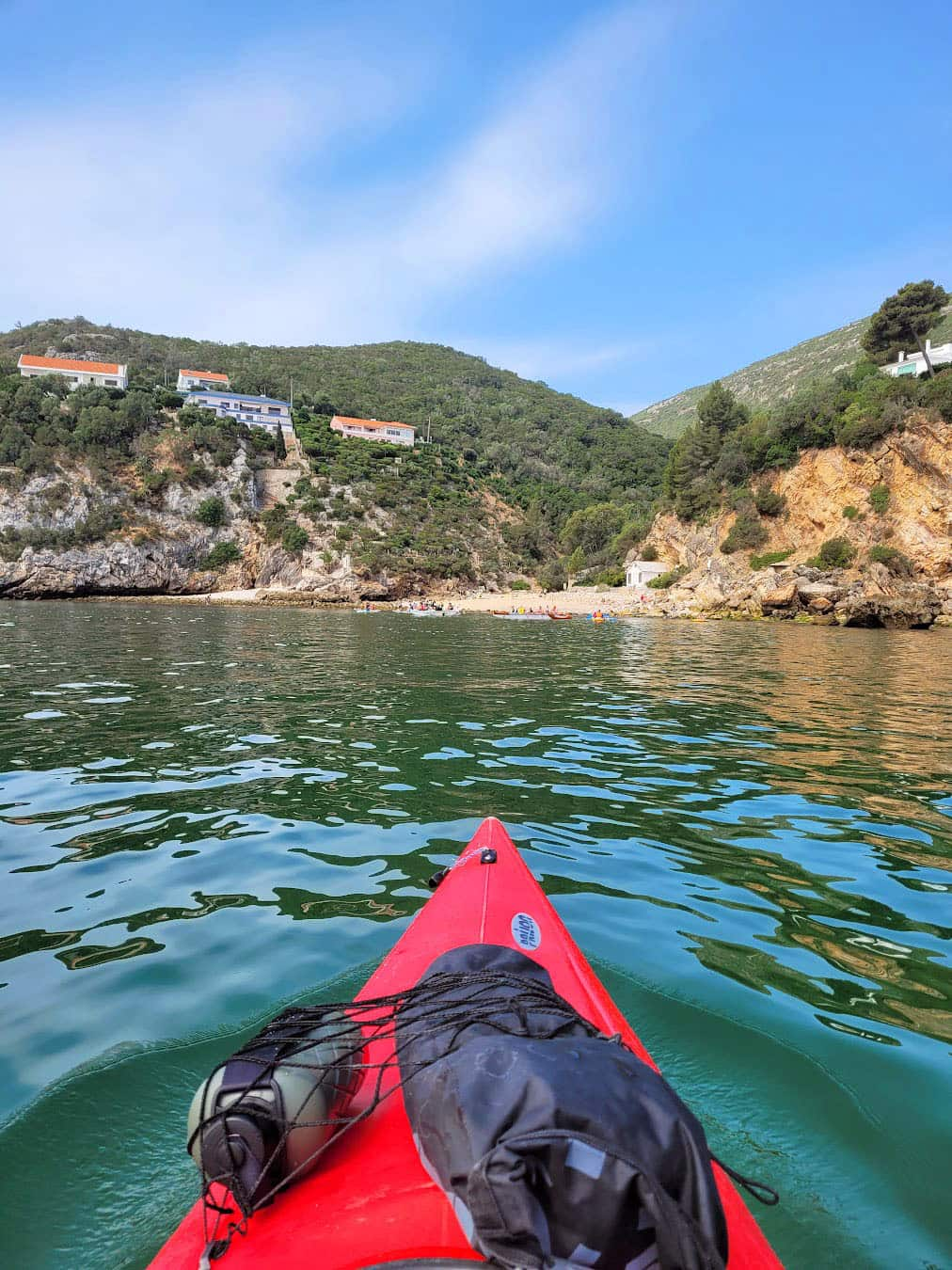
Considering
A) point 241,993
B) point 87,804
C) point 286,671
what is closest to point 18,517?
point 286,671

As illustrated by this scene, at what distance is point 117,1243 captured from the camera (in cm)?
203

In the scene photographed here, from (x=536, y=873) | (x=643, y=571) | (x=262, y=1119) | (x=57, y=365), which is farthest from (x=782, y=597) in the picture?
(x=57, y=365)

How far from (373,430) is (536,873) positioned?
89734 millimetres

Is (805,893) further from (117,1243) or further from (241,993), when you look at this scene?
(117,1243)

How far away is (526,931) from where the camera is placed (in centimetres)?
288

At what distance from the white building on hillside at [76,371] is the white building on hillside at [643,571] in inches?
2353

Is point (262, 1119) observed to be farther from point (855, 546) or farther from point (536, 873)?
point (855, 546)

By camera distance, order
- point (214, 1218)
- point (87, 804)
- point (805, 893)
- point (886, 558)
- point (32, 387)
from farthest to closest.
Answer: point (32, 387) < point (886, 558) < point (87, 804) < point (805, 893) < point (214, 1218)

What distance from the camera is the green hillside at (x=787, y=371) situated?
415ft

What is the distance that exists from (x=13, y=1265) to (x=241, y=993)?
1.47 meters

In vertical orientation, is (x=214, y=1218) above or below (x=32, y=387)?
below

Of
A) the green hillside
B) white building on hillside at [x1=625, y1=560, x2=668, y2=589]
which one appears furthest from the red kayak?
the green hillside

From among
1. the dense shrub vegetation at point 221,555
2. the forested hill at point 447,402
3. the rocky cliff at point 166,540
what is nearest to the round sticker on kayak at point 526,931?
the rocky cliff at point 166,540

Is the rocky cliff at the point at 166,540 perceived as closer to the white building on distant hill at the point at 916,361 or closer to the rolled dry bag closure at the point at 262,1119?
the white building on distant hill at the point at 916,361
